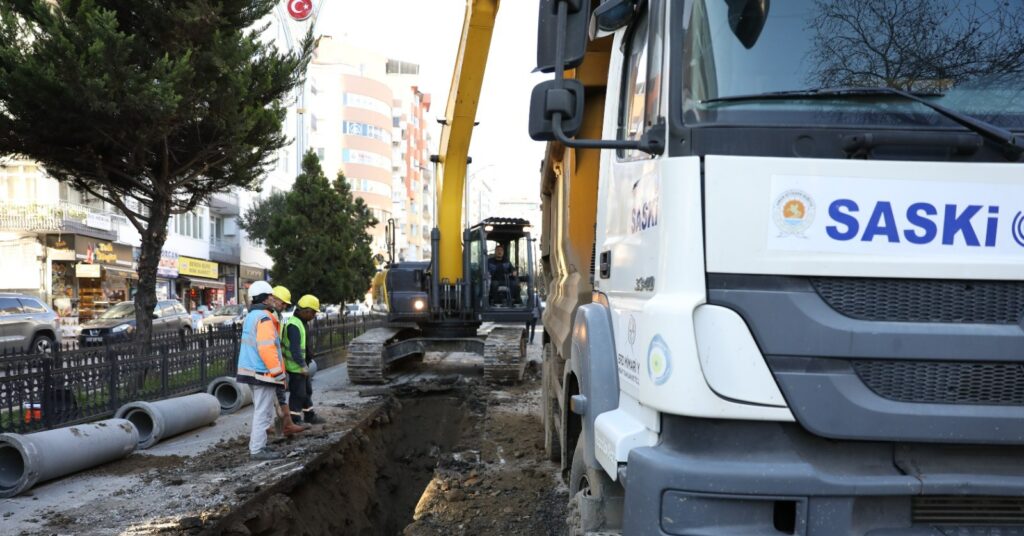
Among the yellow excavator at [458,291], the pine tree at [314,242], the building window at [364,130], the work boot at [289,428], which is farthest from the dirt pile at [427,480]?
the building window at [364,130]

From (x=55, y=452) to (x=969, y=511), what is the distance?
7085 millimetres

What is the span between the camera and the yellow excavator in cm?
1223

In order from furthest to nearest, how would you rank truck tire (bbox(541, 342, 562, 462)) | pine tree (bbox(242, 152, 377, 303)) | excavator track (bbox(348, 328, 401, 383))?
pine tree (bbox(242, 152, 377, 303)), excavator track (bbox(348, 328, 401, 383)), truck tire (bbox(541, 342, 562, 462))

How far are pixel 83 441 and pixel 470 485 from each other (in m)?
3.64

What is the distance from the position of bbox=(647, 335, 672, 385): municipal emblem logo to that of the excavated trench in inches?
169

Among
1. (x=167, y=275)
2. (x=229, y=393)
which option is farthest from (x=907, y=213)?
(x=167, y=275)

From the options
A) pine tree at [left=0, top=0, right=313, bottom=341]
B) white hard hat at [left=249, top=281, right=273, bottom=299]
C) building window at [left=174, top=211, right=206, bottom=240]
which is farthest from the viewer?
building window at [left=174, top=211, right=206, bottom=240]

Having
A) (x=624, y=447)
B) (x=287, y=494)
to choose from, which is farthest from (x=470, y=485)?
(x=624, y=447)

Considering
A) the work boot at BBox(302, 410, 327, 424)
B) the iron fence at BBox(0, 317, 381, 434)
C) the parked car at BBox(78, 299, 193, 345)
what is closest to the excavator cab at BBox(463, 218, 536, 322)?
the iron fence at BBox(0, 317, 381, 434)

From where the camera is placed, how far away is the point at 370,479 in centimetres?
924

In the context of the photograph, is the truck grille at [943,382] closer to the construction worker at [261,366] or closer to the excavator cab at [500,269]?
the construction worker at [261,366]

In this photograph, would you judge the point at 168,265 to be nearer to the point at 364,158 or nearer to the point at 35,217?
the point at 35,217

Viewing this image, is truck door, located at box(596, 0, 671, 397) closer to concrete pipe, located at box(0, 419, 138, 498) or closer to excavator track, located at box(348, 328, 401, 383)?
concrete pipe, located at box(0, 419, 138, 498)

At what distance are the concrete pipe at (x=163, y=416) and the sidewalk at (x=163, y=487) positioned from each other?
0.14 m
